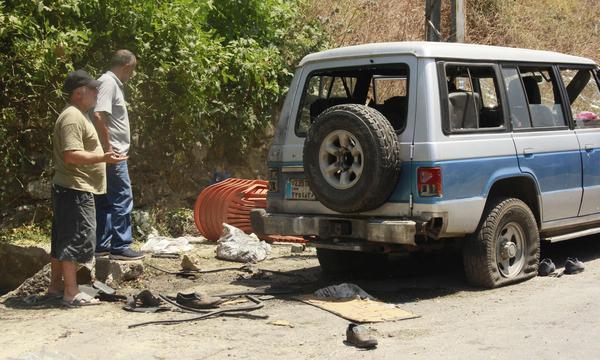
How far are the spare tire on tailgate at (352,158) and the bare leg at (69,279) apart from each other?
209 centimetres

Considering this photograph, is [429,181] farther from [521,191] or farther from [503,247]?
[521,191]

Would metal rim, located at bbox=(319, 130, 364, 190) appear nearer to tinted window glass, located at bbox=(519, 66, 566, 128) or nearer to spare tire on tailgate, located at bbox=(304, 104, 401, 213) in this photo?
spare tire on tailgate, located at bbox=(304, 104, 401, 213)

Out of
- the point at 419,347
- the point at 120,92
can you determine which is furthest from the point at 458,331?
the point at 120,92

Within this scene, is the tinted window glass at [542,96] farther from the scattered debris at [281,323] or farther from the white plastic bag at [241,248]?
the scattered debris at [281,323]

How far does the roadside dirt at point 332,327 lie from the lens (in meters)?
5.75

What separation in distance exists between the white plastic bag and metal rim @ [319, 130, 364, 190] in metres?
2.11

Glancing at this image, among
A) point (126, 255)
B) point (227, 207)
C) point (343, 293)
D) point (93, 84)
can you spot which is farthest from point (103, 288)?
point (227, 207)

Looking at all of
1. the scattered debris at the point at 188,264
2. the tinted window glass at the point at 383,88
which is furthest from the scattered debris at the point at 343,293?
the tinted window glass at the point at 383,88

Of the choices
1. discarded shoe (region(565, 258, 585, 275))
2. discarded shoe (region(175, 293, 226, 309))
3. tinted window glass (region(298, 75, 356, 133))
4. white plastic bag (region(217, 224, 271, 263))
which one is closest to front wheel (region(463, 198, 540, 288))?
discarded shoe (region(565, 258, 585, 275))

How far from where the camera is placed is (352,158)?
738 cm

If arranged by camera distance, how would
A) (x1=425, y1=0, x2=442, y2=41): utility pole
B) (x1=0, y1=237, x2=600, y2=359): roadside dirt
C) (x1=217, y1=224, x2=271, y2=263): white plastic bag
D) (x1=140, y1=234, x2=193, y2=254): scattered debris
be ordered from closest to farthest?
(x1=0, y1=237, x2=600, y2=359): roadside dirt, (x1=217, y1=224, x2=271, y2=263): white plastic bag, (x1=140, y1=234, x2=193, y2=254): scattered debris, (x1=425, y1=0, x2=442, y2=41): utility pole

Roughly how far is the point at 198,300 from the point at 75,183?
4.52 feet

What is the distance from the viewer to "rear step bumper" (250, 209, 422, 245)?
7090 mm

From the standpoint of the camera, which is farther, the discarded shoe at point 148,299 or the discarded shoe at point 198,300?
the discarded shoe at point 148,299
